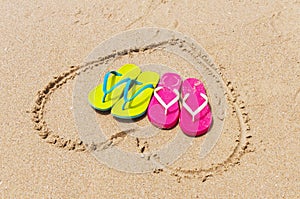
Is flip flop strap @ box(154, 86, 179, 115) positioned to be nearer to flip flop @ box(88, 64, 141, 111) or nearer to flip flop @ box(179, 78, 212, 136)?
flip flop @ box(179, 78, 212, 136)

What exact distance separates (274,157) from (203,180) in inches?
13.6

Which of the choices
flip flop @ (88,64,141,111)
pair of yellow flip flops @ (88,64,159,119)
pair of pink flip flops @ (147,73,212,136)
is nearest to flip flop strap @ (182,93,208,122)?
pair of pink flip flops @ (147,73,212,136)

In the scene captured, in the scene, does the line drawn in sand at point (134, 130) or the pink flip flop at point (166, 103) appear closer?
the line drawn in sand at point (134, 130)

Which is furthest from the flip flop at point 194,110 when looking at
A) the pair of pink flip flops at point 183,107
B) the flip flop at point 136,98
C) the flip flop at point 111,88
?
the flip flop at point 111,88

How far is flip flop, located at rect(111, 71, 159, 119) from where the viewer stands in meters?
1.91

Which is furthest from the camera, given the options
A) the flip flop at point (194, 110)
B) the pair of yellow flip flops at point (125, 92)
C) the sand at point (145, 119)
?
the pair of yellow flip flops at point (125, 92)

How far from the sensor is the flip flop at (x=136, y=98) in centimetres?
191

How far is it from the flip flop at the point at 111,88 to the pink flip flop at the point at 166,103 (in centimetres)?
17

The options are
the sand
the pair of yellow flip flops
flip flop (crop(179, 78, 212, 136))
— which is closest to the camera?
the sand

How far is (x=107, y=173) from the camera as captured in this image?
5.67ft

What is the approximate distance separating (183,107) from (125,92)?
12.0 inches

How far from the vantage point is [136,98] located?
198 centimetres

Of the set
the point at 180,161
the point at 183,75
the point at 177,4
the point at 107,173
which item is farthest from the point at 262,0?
the point at 107,173

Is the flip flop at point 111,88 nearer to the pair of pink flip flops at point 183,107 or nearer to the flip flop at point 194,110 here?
the pair of pink flip flops at point 183,107
